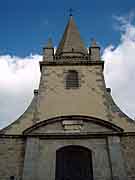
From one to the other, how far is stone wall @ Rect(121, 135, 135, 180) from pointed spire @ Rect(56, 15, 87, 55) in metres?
8.41

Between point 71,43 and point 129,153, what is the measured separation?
1054cm

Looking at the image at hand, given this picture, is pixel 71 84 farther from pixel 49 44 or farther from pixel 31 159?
pixel 31 159

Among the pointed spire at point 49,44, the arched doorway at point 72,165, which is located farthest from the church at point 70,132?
the pointed spire at point 49,44

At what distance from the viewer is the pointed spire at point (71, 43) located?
18688 mm

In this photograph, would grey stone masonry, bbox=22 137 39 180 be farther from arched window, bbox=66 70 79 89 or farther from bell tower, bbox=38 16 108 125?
arched window, bbox=66 70 79 89

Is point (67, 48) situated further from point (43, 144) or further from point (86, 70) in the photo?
point (43, 144)

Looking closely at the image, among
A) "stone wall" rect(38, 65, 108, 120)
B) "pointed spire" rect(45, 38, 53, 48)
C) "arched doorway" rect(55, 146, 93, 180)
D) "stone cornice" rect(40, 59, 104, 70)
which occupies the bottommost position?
"arched doorway" rect(55, 146, 93, 180)

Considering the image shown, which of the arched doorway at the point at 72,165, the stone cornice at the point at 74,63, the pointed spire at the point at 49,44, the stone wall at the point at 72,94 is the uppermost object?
the pointed spire at the point at 49,44

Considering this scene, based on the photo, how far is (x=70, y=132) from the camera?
12547 mm

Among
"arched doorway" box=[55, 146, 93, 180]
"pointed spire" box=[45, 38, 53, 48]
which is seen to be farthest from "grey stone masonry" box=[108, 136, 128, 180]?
"pointed spire" box=[45, 38, 53, 48]

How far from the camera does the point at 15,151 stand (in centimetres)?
1216

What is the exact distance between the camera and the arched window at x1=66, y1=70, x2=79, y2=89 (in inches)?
606

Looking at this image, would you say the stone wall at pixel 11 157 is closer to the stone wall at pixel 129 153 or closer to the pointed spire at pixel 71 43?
the stone wall at pixel 129 153

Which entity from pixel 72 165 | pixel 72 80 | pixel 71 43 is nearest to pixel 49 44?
pixel 71 43
